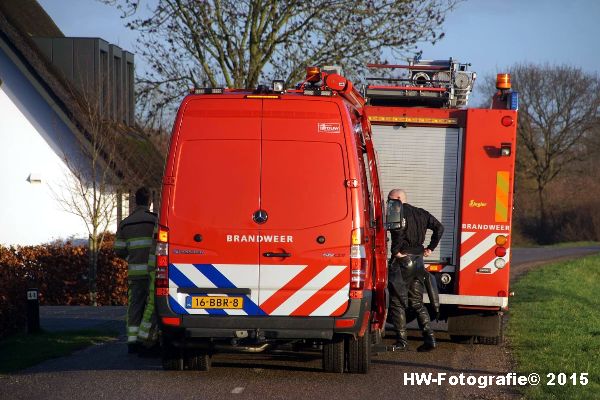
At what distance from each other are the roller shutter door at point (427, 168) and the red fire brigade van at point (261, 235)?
3.36 metres

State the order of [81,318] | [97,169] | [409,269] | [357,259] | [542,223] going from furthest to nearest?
[542,223]
[97,169]
[81,318]
[409,269]
[357,259]

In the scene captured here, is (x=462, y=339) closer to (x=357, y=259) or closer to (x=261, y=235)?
(x=357, y=259)

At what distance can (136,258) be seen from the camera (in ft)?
35.5

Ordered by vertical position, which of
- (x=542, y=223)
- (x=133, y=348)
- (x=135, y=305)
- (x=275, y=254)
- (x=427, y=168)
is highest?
(x=427, y=168)

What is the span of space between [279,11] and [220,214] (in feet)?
→ 46.3

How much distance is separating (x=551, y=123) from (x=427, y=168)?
5161 cm

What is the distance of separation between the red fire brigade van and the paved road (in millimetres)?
484

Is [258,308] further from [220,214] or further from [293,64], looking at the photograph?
[293,64]

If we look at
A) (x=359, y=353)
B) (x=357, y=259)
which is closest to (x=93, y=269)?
(x=359, y=353)

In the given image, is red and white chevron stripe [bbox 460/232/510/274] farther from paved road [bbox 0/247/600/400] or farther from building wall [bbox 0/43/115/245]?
building wall [bbox 0/43/115/245]

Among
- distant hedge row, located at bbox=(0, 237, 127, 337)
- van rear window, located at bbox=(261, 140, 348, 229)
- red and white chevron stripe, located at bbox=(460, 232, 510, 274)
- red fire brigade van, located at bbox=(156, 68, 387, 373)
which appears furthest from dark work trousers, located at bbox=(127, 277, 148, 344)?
distant hedge row, located at bbox=(0, 237, 127, 337)

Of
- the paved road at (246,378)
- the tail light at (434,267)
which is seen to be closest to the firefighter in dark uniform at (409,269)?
the paved road at (246,378)

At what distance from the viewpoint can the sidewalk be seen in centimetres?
1413

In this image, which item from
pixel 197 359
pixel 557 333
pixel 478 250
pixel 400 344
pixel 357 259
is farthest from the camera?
pixel 557 333
